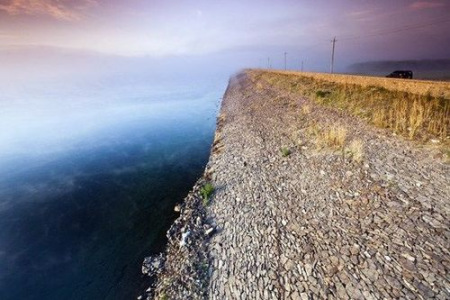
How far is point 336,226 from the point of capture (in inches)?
363

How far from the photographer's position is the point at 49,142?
33469 mm

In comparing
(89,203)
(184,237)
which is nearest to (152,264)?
(184,237)

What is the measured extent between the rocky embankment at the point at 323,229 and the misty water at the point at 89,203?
2.56 metres

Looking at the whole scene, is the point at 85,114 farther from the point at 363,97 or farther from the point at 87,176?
the point at 363,97

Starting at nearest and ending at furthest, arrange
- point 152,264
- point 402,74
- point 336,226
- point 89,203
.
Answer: point 336,226 → point 152,264 → point 89,203 → point 402,74

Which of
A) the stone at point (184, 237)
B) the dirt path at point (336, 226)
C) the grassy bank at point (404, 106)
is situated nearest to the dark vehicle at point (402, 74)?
the grassy bank at point (404, 106)

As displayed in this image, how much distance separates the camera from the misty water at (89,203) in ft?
37.6

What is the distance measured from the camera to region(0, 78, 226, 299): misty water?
11.5 m

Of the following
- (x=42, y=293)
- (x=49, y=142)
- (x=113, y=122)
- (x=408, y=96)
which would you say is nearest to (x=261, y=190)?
(x=42, y=293)

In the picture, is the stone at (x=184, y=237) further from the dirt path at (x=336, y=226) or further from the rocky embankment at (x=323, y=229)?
the dirt path at (x=336, y=226)

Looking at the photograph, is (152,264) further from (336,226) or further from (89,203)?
(89,203)

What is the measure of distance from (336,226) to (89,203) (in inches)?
611

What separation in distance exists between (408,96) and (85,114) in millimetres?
53542

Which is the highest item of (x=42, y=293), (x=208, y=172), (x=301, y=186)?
(x=301, y=186)
